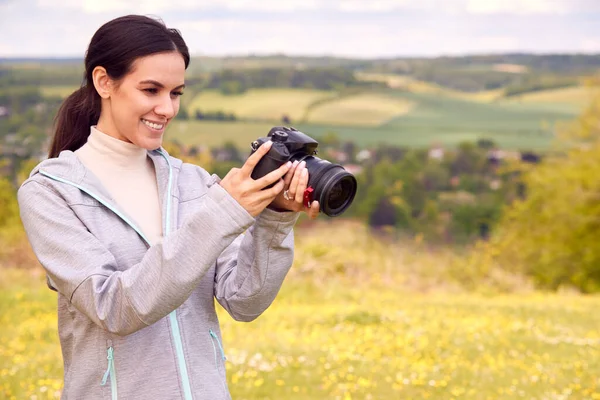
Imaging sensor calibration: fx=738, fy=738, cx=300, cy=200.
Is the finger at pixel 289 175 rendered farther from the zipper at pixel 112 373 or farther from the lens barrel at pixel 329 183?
the zipper at pixel 112 373

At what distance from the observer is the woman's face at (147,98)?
236 cm

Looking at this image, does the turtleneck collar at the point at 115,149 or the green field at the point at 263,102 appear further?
the green field at the point at 263,102

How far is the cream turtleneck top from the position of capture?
7.90 feet

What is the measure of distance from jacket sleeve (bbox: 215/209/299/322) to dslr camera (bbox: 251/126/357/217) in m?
0.14

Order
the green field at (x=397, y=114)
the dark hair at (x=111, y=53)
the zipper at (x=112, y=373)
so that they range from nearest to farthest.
Answer: the zipper at (x=112, y=373), the dark hair at (x=111, y=53), the green field at (x=397, y=114)

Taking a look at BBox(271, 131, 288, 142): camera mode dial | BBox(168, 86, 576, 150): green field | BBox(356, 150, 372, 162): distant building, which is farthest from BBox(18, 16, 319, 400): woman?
BBox(356, 150, 372, 162): distant building

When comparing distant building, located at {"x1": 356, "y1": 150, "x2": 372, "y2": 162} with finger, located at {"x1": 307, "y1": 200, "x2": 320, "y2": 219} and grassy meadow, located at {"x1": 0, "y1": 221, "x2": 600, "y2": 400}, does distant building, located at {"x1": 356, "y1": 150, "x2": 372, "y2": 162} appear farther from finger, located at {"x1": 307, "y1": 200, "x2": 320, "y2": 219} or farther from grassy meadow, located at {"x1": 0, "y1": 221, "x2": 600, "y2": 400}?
finger, located at {"x1": 307, "y1": 200, "x2": 320, "y2": 219}

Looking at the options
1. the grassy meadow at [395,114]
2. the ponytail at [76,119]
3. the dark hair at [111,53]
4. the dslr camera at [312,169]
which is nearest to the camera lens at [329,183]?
the dslr camera at [312,169]

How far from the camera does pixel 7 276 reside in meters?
12.5

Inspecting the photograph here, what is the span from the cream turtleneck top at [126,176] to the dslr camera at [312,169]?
1.59ft

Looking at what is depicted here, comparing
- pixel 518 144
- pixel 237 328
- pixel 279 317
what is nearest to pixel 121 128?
pixel 237 328

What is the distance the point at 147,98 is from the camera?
7.78ft

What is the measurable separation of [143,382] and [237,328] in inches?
246

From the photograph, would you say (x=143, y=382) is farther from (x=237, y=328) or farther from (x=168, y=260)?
(x=237, y=328)
